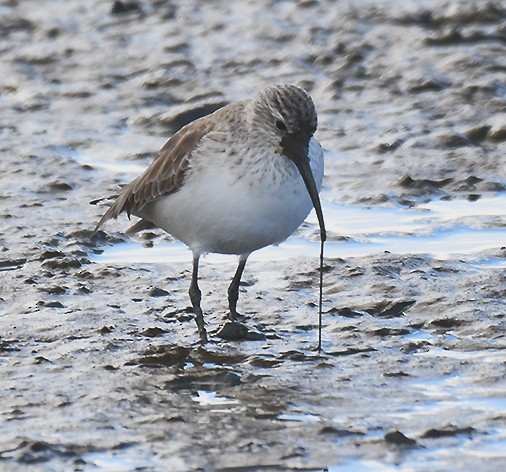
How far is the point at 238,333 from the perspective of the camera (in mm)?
7980

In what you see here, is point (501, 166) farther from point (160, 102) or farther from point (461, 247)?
point (160, 102)

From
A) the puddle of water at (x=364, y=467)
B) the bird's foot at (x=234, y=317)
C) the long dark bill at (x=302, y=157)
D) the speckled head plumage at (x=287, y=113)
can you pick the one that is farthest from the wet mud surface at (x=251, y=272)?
the speckled head plumage at (x=287, y=113)

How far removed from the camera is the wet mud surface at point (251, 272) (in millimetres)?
6289

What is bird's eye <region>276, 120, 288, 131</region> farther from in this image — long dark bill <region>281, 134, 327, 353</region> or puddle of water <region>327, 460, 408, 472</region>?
puddle of water <region>327, 460, 408, 472</region>

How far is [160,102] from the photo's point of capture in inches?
499

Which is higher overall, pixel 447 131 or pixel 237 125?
pixel 237 125

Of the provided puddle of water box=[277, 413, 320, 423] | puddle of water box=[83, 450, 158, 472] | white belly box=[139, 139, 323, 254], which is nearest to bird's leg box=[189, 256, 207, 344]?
white belly box=[139, 139, 323, 254]

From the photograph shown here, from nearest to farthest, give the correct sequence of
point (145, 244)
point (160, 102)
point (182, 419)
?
point (182, 419)
point (145, 244)
point (160, 102)

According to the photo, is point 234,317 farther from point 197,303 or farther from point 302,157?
point 302,157

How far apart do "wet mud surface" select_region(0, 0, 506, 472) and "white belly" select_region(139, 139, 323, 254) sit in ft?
2.01

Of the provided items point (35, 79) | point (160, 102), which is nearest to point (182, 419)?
point (160, 102)

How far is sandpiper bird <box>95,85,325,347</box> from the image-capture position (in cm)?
761

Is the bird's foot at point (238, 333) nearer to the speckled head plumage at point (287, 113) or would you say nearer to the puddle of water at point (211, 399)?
the puddle of water at point (211, 399)

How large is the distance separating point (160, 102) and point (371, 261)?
13.7 ft
